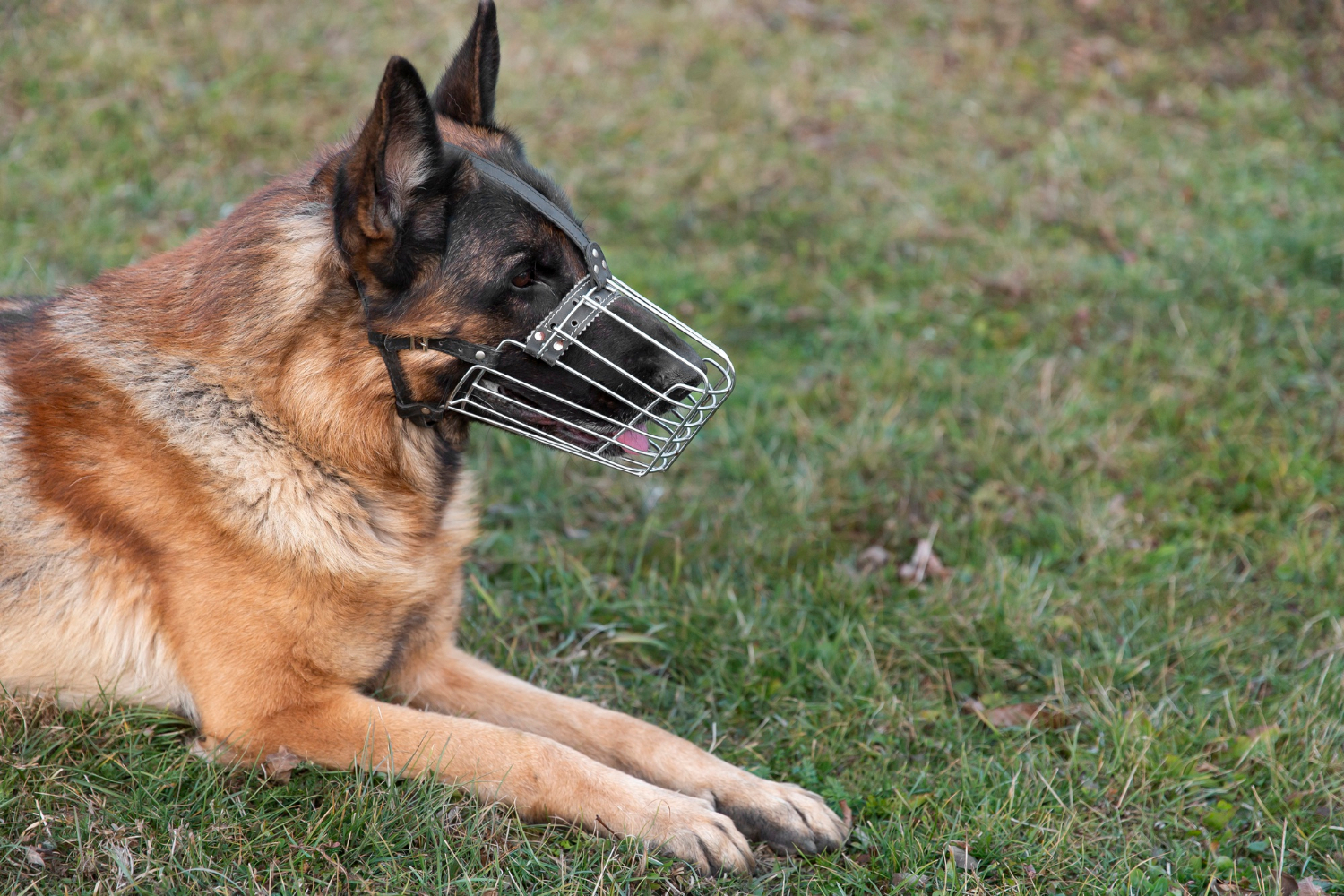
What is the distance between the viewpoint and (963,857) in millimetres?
2617

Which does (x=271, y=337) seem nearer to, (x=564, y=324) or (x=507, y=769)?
(x=564, y=324)

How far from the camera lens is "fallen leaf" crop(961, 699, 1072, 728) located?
3.19 meters

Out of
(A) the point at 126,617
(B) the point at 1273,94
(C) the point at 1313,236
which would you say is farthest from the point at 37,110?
(B) the point at 1273,94

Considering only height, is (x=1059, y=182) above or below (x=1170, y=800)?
above

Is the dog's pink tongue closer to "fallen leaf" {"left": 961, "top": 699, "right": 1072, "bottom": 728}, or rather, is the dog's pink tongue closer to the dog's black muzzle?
the dog's black muzzle

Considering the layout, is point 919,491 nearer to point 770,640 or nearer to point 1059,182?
point 770,640

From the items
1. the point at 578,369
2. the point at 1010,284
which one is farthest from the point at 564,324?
the point at 1010,284

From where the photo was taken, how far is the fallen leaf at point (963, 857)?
2600 millimetres

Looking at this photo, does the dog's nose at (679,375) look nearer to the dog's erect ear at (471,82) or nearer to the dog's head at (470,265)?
the dog's head at (470,265)

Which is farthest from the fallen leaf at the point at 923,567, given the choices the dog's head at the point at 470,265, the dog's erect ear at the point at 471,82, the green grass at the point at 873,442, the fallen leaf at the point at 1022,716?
the dog's erect ear at the point at 471,82

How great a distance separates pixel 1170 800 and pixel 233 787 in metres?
2.53

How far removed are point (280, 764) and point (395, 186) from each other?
1443mm

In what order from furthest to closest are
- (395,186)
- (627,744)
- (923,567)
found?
(923,567)
(627,744)
(395,186)

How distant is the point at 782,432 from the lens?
451 cm
